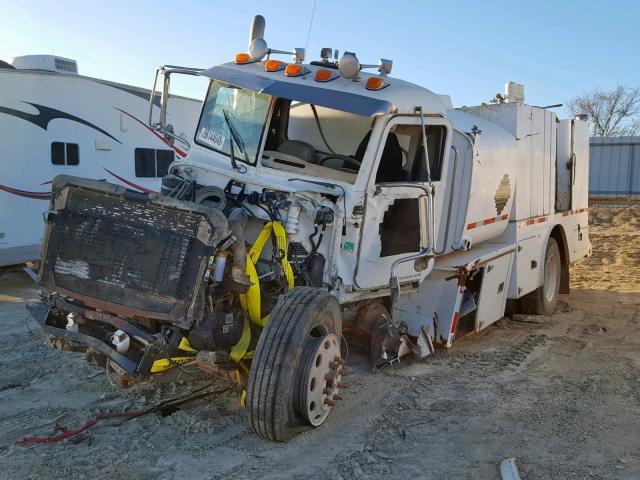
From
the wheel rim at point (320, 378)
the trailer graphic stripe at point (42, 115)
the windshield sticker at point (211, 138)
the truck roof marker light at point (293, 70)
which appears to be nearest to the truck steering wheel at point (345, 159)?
the truck roof marker light at point (293, 70)

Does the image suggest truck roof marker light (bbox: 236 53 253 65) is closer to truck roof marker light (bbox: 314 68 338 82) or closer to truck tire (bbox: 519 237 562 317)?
truck roof marker light (bbox: 314 68 338 82)

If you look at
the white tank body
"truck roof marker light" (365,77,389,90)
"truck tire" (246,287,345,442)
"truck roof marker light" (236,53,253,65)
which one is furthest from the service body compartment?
"truck roof marker light" (236,53,253,65)

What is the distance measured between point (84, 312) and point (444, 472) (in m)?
2.71

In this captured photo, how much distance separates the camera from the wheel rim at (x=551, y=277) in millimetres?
8953

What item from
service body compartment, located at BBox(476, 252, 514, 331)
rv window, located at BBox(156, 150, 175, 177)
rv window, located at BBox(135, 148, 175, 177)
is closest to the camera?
service body compartment, located at BBox(476, 252, 514, 331)

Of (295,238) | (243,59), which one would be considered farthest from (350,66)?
(295,238)

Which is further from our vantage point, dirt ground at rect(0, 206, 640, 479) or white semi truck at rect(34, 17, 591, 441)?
white semi truck at rect(34, 17, 591, 441)

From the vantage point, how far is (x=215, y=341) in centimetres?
450

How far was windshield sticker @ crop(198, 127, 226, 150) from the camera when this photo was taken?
5.75 meters

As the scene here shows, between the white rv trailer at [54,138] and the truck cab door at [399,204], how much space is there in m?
4.83

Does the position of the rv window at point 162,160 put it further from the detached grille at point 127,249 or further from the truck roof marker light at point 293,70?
the detached grille at point 127,249

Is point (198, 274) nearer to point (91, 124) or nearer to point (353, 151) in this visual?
point (353, 151)

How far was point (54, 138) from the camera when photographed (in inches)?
384

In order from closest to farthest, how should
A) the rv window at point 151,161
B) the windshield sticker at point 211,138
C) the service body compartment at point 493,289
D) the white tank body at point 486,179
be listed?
the windshield sticker at point 211,138
the white tank body at point 486,179
the service body compartment at point 493,289
the rv window at point 151,161
